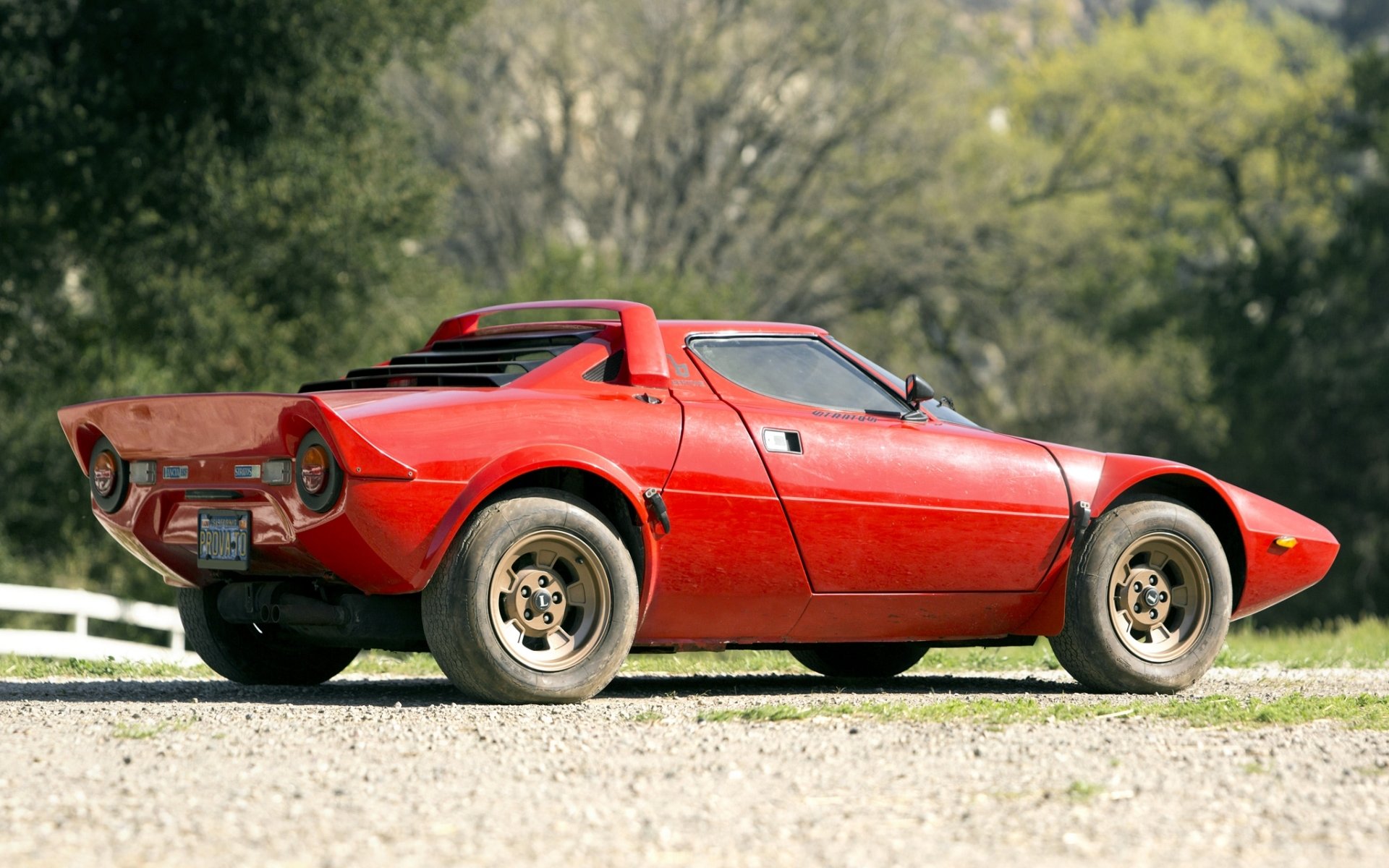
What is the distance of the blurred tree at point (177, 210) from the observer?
21.8 metres

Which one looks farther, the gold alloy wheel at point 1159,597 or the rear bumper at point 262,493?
the gold alloy wheel at point 1159,597

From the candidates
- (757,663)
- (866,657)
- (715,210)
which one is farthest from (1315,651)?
(715,210)

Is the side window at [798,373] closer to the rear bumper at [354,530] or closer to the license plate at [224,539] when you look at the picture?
the rear bumper at [354,530]

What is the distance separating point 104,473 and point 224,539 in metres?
0.88

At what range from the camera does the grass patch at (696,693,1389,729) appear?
254 inches

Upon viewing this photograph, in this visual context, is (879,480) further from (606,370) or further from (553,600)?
(553,600)

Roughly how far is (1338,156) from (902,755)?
A: 3906 centimetres

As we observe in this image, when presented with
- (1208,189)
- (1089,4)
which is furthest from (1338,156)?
(1089,4)

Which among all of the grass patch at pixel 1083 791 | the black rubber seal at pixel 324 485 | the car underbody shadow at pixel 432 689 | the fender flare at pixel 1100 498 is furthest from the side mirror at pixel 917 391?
the grass patch at pixel 1083 791

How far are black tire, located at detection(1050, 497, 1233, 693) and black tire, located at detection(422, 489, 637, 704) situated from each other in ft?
6.92

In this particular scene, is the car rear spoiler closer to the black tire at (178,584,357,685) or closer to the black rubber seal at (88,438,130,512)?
the black rubber seal at (88,438,130,512)

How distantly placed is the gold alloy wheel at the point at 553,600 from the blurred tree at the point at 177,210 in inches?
623

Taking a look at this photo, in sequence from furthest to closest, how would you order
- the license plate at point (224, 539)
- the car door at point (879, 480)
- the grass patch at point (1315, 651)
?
1. the grass patch at point (1315, 651)
2. the car door at point (879, 480)
3. the license plate at point (224, 539)

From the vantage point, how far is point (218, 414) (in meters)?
6.85
